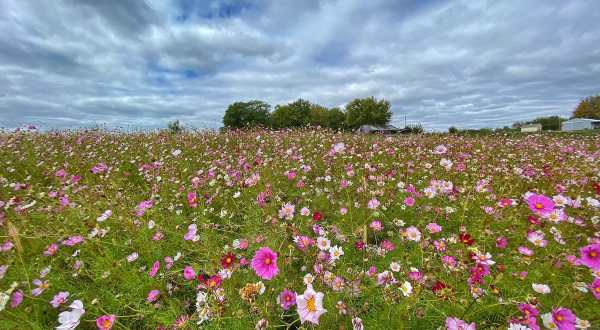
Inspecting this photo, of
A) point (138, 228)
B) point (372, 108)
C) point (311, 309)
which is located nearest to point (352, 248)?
point (311, 309)

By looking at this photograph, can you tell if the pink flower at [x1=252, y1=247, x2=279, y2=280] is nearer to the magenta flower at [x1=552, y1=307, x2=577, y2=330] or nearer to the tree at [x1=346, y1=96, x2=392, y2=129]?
the magenta flower at [x1=552, y1=307, x2=577, y2=330]

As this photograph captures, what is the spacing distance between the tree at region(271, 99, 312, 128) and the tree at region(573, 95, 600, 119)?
185 ft

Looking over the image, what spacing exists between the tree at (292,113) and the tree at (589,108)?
56.5m

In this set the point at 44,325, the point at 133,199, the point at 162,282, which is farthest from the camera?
the point at 133,199

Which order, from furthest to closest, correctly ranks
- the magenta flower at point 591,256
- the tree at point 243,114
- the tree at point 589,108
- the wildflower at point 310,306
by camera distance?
the tree at point 243,114 → the tree at point 589,108 → the magenta flower at point 591,256 → the wildflower at point 310,306

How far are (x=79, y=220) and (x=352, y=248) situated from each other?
2.50m

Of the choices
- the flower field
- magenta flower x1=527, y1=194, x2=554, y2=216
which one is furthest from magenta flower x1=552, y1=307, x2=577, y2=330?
magenta flower x1=527, y1=194, x2=554, y2=216

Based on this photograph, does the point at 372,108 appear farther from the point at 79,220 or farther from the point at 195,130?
the point at 79,220

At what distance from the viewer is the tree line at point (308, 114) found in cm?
5419

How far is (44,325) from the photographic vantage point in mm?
1742

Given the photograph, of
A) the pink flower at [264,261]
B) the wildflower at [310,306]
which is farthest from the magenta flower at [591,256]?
the pink flower at [264,261]

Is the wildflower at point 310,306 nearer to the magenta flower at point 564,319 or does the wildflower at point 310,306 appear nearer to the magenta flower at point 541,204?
the magenta flower at point 564,319

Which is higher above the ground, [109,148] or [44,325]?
[109,148]

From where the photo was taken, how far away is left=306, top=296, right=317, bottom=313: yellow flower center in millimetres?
1097
